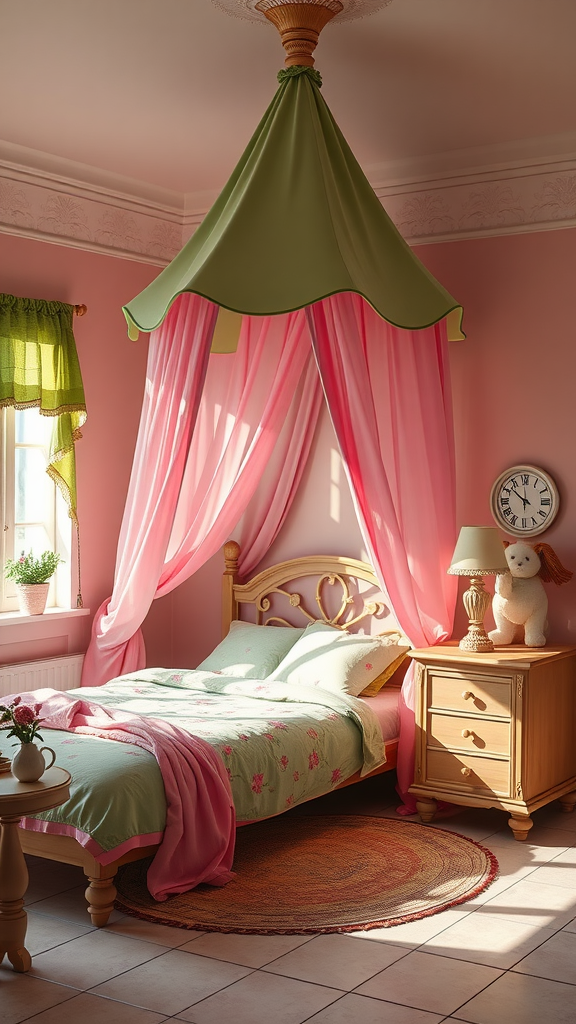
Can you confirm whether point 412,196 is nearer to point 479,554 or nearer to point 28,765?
point 479,554

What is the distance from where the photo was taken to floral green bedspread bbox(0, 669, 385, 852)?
→ 3871 millimetres

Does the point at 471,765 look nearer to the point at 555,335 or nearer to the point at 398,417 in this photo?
the point at 398,417

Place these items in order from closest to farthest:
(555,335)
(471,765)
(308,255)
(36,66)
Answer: (308,255) → (36,66) → (471,765) → (555,335)

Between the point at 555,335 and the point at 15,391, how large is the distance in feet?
8.85

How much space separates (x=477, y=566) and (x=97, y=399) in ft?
7.83

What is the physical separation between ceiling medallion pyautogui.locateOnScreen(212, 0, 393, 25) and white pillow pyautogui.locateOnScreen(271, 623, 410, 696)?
2896 millimetres

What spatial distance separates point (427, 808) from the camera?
16.6 ft

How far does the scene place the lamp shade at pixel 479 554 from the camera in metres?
5.00

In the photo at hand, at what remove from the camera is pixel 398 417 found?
522cm

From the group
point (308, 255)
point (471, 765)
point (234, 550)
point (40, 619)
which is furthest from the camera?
point (234, 550)

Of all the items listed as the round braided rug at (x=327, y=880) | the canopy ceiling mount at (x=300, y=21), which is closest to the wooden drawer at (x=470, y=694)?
the round braided rug at (x=327, y=880)

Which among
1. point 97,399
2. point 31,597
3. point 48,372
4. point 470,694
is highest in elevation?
point 48,372

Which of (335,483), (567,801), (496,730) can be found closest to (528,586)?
(496,730)

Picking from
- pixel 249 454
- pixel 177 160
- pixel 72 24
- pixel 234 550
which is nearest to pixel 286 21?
pixel 72 24
